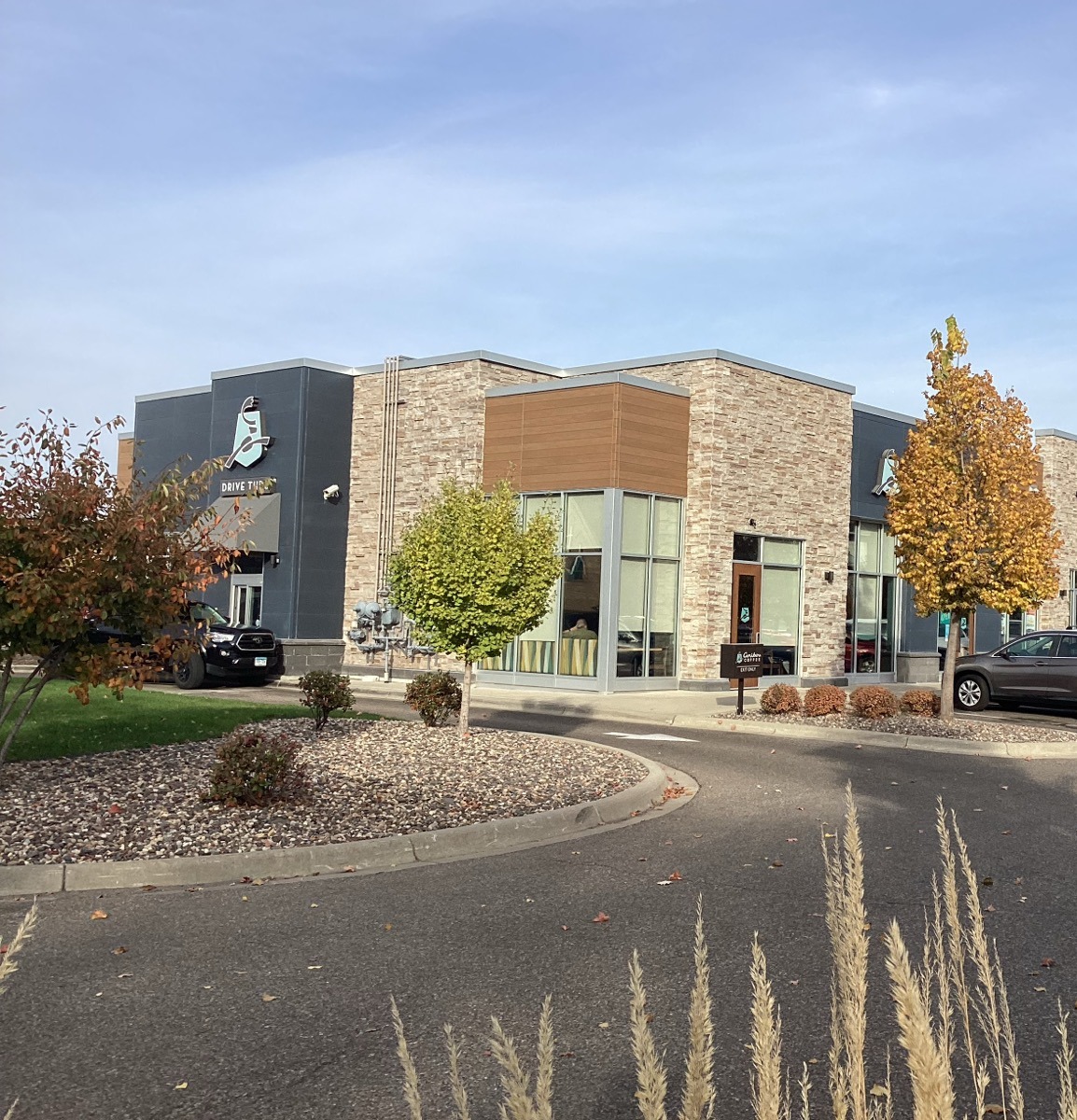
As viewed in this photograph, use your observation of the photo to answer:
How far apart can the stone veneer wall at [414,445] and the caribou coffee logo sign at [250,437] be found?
220 cm

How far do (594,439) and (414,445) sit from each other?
5.26 m

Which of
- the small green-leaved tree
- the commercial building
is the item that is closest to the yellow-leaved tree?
the commercial building

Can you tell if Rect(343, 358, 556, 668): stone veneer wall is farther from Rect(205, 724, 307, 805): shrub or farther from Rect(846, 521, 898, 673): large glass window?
Rect(205, 724, 307, 805): shrub

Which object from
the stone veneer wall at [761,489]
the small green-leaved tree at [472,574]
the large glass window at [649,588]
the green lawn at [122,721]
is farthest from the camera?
the stone veneer wall at [761,489]

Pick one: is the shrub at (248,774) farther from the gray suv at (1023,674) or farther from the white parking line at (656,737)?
the gray suv at (1023,674)

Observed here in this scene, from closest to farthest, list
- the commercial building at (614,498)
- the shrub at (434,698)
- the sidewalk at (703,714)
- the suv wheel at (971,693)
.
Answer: the shrub at (434,698) → the sidewalk at (703,714) → the suv wheel at (971,693) → the commercial building at (614,498)

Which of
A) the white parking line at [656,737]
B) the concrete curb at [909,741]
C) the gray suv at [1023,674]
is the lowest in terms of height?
the white parking line at [656,737]

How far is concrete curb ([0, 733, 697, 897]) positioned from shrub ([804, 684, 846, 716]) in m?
9.13

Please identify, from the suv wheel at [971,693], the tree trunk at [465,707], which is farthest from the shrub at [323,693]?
the suv wheel at [971,693]

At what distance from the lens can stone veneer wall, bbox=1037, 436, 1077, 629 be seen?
3866cm

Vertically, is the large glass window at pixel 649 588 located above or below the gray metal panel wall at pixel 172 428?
below

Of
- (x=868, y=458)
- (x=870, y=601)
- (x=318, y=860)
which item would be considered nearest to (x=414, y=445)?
(x=868, y=458)

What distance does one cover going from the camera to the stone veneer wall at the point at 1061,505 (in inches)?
1522

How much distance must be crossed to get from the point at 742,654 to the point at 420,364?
12.1 metres
